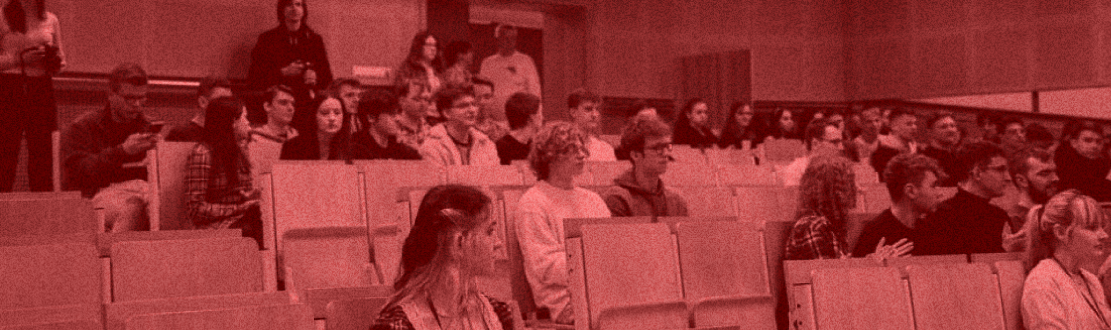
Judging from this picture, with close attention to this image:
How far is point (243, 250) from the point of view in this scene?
7.18 feet

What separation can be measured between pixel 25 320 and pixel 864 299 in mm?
1547

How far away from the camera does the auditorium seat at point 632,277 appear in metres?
2.43

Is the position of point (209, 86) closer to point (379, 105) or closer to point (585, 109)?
point (379, 105)

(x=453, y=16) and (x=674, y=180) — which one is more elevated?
(x=453, y=16)

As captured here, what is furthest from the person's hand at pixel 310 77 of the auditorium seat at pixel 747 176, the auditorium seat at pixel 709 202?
the auditorium seat at pixel 709 202

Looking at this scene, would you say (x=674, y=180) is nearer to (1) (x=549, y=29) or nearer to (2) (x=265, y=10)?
(2) (x=265, y=10)

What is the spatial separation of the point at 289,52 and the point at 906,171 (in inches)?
118

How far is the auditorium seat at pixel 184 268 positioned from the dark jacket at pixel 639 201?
1169 mm

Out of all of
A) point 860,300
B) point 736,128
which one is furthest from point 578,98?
point 860,300

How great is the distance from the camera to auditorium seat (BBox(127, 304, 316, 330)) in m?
1.57

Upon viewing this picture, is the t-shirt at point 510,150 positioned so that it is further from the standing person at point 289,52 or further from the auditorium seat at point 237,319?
the auditorium seat at point 237,319

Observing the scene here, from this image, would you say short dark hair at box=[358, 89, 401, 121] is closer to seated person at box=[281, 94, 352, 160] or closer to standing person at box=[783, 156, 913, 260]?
seated person at box=[281, 94, 352, 160]

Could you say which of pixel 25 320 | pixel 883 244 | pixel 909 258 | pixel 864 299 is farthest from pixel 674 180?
pixel 25 320

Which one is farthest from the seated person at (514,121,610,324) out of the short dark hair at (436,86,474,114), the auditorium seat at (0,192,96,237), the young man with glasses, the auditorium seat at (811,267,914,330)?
the short dark hair at (436,86,474,114)
